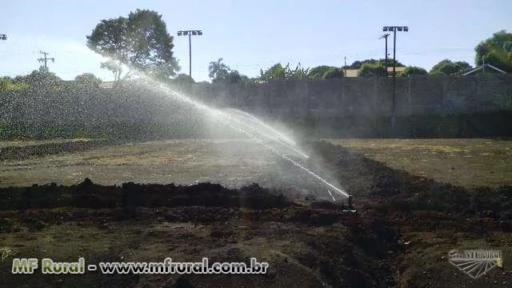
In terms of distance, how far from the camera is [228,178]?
1659cm

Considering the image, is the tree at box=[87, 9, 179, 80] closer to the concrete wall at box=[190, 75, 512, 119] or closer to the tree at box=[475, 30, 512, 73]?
the concrete wall at box=[190, 75, 512, 119]

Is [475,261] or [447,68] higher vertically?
[447,68]

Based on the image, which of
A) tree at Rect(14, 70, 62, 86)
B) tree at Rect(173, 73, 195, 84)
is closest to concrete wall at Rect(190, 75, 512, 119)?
tree at Rect(173, 73, 195, 84)

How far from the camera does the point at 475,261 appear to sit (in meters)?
6.95

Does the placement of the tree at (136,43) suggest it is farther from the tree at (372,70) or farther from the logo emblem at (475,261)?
the logo emblem at (475,261)

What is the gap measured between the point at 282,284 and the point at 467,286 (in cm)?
227

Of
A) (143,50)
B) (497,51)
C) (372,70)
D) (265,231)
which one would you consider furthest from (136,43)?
(265,231)

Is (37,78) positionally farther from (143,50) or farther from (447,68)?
(447,68)

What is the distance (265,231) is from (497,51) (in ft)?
205

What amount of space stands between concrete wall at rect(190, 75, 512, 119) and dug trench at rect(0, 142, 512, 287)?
3464 cm

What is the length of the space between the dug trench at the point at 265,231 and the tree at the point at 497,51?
5265 centimetres

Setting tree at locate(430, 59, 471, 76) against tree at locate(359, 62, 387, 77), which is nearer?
tree at locate(359, 62, 387, 77)

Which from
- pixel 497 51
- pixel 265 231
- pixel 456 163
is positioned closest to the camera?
pixel 265 231

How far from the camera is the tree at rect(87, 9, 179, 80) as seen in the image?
6656 centimetres
